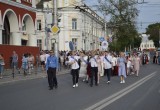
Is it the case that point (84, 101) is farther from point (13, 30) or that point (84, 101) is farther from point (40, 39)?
point (40, 39)

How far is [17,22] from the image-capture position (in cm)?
4394

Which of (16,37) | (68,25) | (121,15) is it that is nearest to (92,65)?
(16,37)

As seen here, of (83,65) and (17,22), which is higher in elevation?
(17,22)

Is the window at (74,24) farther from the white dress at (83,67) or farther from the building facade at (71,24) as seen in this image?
the white dress at (83,67)

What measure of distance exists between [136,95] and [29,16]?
32.8 meters

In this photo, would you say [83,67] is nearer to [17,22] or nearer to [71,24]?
[17,22]

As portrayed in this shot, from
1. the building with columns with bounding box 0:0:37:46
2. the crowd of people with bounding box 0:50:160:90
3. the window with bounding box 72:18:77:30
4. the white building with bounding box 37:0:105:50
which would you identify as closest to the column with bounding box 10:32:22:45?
the building with columns with bounding box 0:0:37:46

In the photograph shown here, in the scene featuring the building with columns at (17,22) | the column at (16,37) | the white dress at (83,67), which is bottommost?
the white dress at (83,67)

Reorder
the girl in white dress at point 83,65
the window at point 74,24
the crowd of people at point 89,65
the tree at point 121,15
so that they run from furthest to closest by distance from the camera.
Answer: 1. the window at point 74,24
2. the tree at point 121,15
3. the girl in white dress at point 83,65
4. the crowd of people at point 89,65

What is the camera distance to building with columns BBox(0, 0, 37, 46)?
41819mm

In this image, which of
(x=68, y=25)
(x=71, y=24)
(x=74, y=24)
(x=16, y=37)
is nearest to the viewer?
Answer: (x=16, y=37)

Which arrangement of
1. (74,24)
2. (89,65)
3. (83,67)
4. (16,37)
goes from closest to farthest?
(89,65), (83,67), (16,37), (74,24)

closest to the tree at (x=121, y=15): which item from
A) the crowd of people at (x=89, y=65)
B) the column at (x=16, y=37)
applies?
the column at (x=16, y=37)

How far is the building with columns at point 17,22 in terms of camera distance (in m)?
41.8
